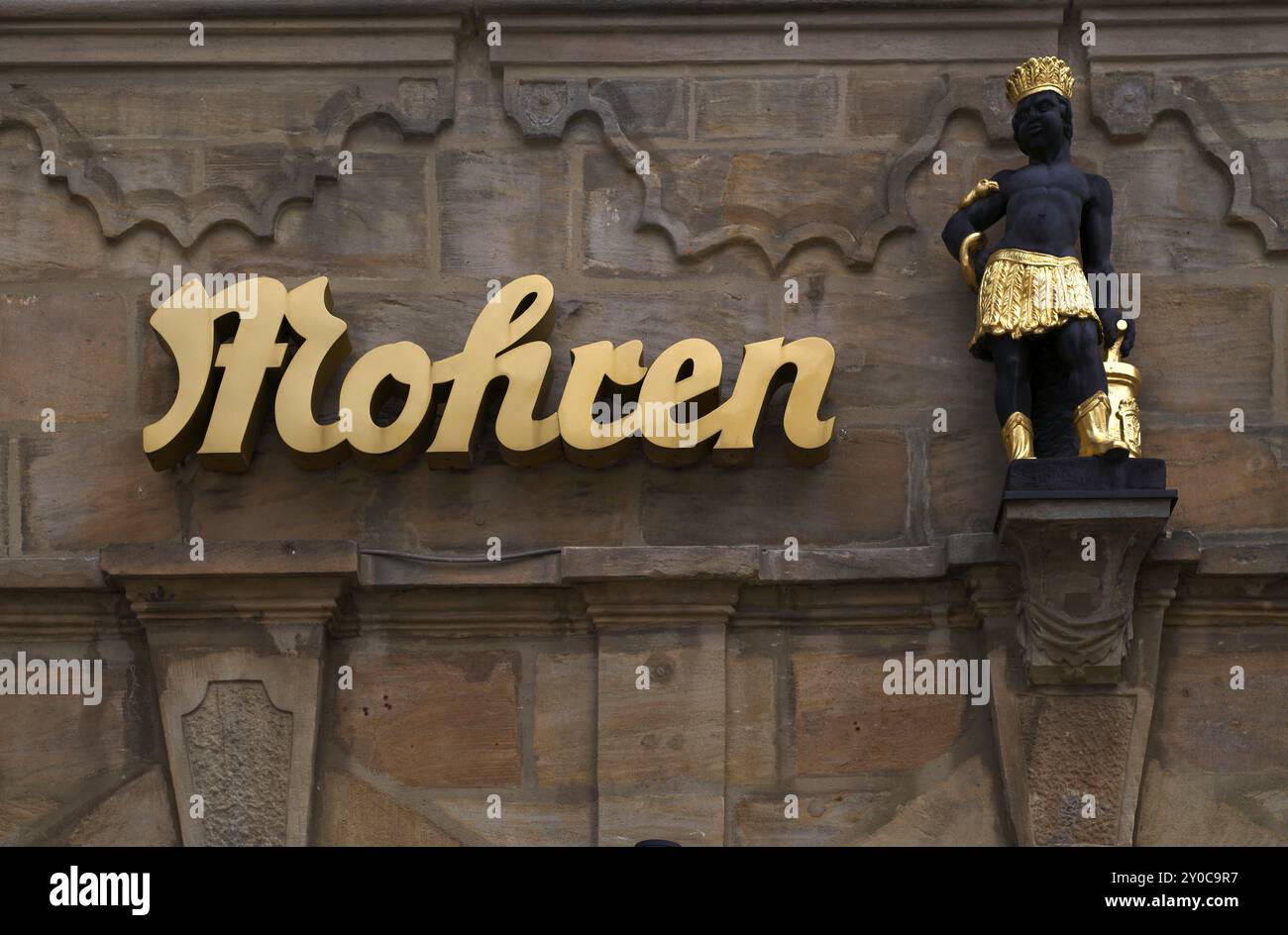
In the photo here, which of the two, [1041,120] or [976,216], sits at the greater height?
[1041,120]

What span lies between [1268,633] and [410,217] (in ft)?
11.0

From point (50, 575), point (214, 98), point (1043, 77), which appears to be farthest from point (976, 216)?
point (50, 575)

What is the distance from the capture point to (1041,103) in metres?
9.81

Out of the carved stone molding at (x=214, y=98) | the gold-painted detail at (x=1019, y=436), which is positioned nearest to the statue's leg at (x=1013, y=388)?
the gold-painted detail at (x=1019, y=436)

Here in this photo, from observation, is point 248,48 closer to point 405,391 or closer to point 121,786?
point 405,391

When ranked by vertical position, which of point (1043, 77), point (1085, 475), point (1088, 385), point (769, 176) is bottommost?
point (1085, 475)

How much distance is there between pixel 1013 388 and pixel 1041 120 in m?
0.94

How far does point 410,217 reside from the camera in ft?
33.6

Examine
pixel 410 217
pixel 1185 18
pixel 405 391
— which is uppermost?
pixel 1185 18

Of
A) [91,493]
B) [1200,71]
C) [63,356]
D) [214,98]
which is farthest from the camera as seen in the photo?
[214,98]

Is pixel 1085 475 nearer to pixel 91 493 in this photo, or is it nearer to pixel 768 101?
pixel 768 101

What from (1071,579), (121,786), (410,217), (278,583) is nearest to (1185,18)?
(1071,579)

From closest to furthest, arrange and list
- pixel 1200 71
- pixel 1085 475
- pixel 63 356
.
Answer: pixel 1085 475
pixel 63 356
pixel 1200 71

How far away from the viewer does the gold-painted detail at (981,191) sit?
9.93 metres
